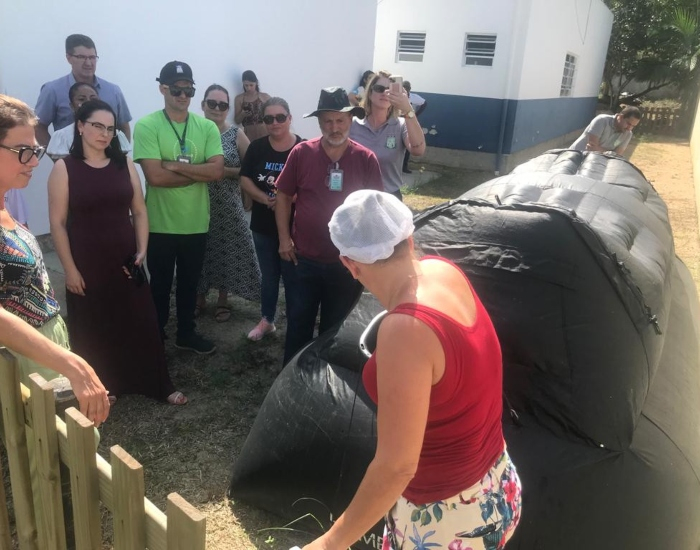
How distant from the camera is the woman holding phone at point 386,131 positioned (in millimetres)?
4059

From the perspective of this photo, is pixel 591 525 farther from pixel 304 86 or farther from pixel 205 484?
pixel 304 86

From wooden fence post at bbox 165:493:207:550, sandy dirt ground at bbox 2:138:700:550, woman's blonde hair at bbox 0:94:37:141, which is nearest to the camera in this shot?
wooden fence post at bbox 165:493:207:550

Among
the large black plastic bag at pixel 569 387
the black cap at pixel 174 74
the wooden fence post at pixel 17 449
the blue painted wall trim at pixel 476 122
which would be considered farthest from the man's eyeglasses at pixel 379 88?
the blue painted wall trim at pixel 476 122

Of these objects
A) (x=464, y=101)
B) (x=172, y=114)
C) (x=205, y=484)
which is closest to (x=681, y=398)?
(x=205, y=484)

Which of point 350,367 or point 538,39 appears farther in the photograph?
point 538,39

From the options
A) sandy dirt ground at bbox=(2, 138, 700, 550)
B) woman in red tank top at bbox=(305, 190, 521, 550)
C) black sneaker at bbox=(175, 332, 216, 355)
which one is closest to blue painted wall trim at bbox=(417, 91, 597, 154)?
sandy dirt ground at bbox=(2, 138, 700, 550)

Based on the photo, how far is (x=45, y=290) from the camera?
2111mm

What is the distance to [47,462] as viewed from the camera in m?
1.55

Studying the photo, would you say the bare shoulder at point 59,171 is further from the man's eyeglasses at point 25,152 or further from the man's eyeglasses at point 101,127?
the man's eyeglasses at point 25,152

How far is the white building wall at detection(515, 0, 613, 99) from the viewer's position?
11.7 meters

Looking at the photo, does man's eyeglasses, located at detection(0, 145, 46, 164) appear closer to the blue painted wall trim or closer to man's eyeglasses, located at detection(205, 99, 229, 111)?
man's eyeglasses, located at detection(205, 99, 229, 111)

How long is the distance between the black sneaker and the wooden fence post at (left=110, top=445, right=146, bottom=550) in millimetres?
2608

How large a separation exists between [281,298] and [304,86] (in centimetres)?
467

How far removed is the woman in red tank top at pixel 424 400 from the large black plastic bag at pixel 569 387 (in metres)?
0.48
